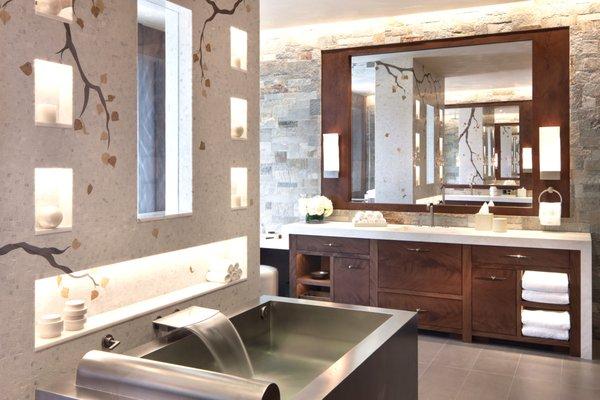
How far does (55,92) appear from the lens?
2.27 metres

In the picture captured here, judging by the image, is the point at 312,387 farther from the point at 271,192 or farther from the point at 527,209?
the point at 271,192

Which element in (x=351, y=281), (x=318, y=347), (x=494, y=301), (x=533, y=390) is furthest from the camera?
(x=351, y=281)

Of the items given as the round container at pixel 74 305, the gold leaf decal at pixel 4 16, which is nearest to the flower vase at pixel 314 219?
the round container at pixel 74 305

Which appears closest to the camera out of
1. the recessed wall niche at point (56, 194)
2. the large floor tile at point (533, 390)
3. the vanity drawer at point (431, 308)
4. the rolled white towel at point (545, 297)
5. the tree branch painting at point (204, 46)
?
the recessed wall niche at point (56, 194)

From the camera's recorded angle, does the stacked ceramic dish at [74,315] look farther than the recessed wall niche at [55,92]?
Yes

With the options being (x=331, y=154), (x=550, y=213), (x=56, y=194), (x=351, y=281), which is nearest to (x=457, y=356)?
(x=351, y=281)

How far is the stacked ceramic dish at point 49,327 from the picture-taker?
2.22m

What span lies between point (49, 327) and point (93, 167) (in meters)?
0.67

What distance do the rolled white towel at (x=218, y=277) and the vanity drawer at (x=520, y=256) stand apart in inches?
91.0

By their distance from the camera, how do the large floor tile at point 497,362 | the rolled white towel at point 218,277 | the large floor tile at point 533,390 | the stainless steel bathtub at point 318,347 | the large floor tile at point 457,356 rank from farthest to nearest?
the large floor tile at point 457,356 < the large floor tile at point 497,362 < the large floor tile at point 533,390 < the rolled white towel at point 218,277 < the stainless steel bathtub at point 318,347

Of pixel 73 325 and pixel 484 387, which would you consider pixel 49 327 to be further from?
pixel 484 387

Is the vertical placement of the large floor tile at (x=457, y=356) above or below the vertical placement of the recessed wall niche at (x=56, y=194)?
below

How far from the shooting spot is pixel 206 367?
2.36 meters

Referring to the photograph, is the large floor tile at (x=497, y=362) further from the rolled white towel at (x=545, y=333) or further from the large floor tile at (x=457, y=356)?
the rolled white towel at (x=545, y=333)
